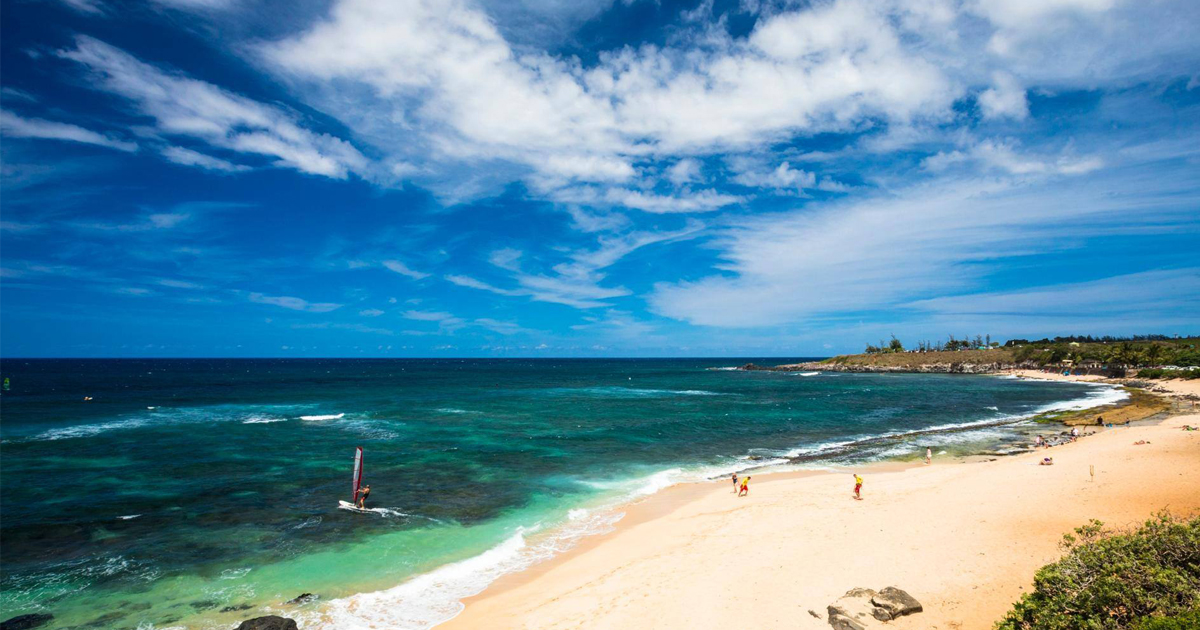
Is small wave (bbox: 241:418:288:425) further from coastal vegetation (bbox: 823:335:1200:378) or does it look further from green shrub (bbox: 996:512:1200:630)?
coastal vegetation (bbox: 823:335:1200:378)

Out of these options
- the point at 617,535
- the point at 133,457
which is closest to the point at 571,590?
the point at 617,535

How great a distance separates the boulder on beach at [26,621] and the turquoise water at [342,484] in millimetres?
327

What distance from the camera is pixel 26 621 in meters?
13.2

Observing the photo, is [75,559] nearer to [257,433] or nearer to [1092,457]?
[257,433]

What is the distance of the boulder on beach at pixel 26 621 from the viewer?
12.9m

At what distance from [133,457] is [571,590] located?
3276cm

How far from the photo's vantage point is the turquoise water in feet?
49.5

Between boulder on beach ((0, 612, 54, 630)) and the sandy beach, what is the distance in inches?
404

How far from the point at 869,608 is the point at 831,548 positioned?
15.8ft

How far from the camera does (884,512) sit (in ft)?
63.3

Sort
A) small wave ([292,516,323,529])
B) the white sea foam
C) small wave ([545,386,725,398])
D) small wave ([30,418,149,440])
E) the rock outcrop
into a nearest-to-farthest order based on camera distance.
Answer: the rock outcrop, the white sea foam, small wave ([292,516,323,529]), small wave ([30,418,149,440]), small wave ([545,386,725,398])

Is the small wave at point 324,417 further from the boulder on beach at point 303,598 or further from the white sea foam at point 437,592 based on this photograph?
the boulder on beach at point 303,598

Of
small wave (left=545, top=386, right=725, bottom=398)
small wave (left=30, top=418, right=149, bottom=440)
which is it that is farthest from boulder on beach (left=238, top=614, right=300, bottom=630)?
small wave (left=545, top=386, right=725, bottom=398)

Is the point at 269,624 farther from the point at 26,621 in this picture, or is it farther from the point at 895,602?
the point at 895,602
